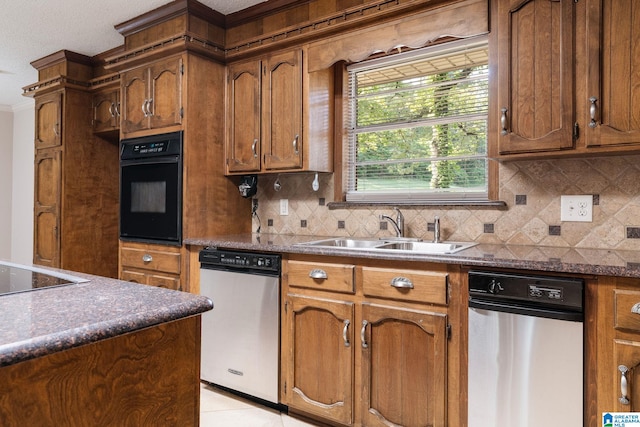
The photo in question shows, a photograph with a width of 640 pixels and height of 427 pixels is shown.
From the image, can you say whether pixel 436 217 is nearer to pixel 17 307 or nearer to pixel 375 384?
pixel 375 384

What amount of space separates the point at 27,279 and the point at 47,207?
10.8 feet

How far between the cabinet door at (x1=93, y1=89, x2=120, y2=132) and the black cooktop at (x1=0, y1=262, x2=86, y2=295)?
272 centimetres

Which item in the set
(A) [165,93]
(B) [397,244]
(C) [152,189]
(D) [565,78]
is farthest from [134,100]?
(D) [565,78]

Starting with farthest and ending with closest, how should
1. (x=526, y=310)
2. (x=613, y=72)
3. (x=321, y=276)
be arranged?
1. (x=321, y=276)
2. (x=613, y=72)
3. (x=526, y=310)

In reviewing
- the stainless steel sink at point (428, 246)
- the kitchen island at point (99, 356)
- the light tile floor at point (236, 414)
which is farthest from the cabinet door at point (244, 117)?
the kitchen island at point (99, 356)

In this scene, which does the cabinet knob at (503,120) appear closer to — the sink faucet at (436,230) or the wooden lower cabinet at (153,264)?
the sink faucet at (436,230)

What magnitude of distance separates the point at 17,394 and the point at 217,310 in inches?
75.5

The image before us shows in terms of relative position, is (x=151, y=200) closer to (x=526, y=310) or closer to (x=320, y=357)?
(x=320, y=357)

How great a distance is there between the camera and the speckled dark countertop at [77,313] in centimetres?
71

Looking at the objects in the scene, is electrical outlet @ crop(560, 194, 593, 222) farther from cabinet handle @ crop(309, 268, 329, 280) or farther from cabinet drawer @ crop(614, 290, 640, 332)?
cabinet handle @ crop(309, 268, 329, 280)

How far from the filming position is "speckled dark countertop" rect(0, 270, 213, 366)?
71cm

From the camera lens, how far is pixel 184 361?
102cm

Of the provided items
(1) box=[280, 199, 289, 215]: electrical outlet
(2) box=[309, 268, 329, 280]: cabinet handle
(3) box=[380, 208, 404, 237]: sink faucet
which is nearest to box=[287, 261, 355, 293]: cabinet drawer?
(2) box=[309, 268, 329, 280]: cabinet handle

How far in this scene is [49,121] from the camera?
4086 millimetres
